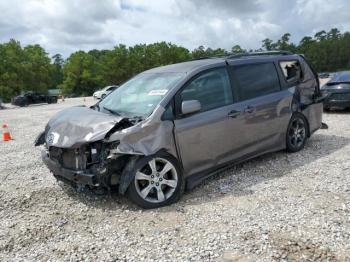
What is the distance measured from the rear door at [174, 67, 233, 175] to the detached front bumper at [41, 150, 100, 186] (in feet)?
3.82

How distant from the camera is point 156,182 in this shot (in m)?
4.31

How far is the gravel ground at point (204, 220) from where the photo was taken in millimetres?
3285

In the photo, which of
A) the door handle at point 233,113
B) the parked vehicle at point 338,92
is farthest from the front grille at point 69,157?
the parked vehicle at point 338,92

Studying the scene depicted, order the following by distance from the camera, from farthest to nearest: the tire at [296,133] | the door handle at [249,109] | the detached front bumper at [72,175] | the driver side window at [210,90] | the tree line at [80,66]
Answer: the tree line at [80,66]
the tire at [296,133]
the door handle at [249,109]
the driver side window at [210,90]
the detached front bumper at [72,175]

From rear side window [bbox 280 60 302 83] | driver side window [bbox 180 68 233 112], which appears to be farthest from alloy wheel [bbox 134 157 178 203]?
rear side window [bbox 280 60 302 83]

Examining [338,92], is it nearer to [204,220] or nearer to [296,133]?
[296,133]

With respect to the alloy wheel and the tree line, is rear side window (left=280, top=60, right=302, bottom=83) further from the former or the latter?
the tree line

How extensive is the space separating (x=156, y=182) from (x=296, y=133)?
329 cm

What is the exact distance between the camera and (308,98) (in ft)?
21.8

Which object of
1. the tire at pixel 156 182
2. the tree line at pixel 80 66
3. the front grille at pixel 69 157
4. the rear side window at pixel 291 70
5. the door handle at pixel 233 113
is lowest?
the tire at pixel 156 182

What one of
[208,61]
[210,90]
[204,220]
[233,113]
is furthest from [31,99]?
[204,220]

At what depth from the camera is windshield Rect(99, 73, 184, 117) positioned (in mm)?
4637

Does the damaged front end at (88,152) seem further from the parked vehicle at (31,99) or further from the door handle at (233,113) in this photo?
the parked vehicle at (31,99)

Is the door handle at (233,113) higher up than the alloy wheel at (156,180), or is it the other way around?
the door handle at (233,113)
